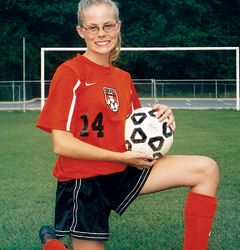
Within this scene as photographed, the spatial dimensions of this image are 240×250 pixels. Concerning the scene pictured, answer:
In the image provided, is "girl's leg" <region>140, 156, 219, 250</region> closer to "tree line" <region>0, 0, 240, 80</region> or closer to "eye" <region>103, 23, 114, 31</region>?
"eye" <region>103, 23, 114, 31</region>

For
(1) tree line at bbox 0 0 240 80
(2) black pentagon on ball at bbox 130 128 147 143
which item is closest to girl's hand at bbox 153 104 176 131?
(2) black pentagon on ball at bbox 130 128 147 143

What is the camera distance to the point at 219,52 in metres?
39.3

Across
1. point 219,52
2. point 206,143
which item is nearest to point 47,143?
point 206,143

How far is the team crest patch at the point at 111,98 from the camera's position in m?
3.63

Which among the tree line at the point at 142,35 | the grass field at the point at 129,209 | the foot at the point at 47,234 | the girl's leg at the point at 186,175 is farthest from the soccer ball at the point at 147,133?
the tree line at the point at 142,35

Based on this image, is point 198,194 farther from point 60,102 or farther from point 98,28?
point 98,28

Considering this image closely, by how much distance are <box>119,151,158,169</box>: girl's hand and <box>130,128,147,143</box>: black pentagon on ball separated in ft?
0.58

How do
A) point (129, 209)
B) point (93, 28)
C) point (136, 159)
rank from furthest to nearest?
point (129, 209)
point (93, 28)
point (136, 159)

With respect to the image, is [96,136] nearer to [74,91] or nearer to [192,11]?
[74,91]

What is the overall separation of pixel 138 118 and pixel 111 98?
0.84 feet

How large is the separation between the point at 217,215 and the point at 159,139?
2.05m

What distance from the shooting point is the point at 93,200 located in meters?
3.59

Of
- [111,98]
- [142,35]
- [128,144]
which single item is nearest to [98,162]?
[128,144]

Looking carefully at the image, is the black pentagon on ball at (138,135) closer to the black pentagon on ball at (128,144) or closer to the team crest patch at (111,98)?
the black pentagon on ball at (128,144)
